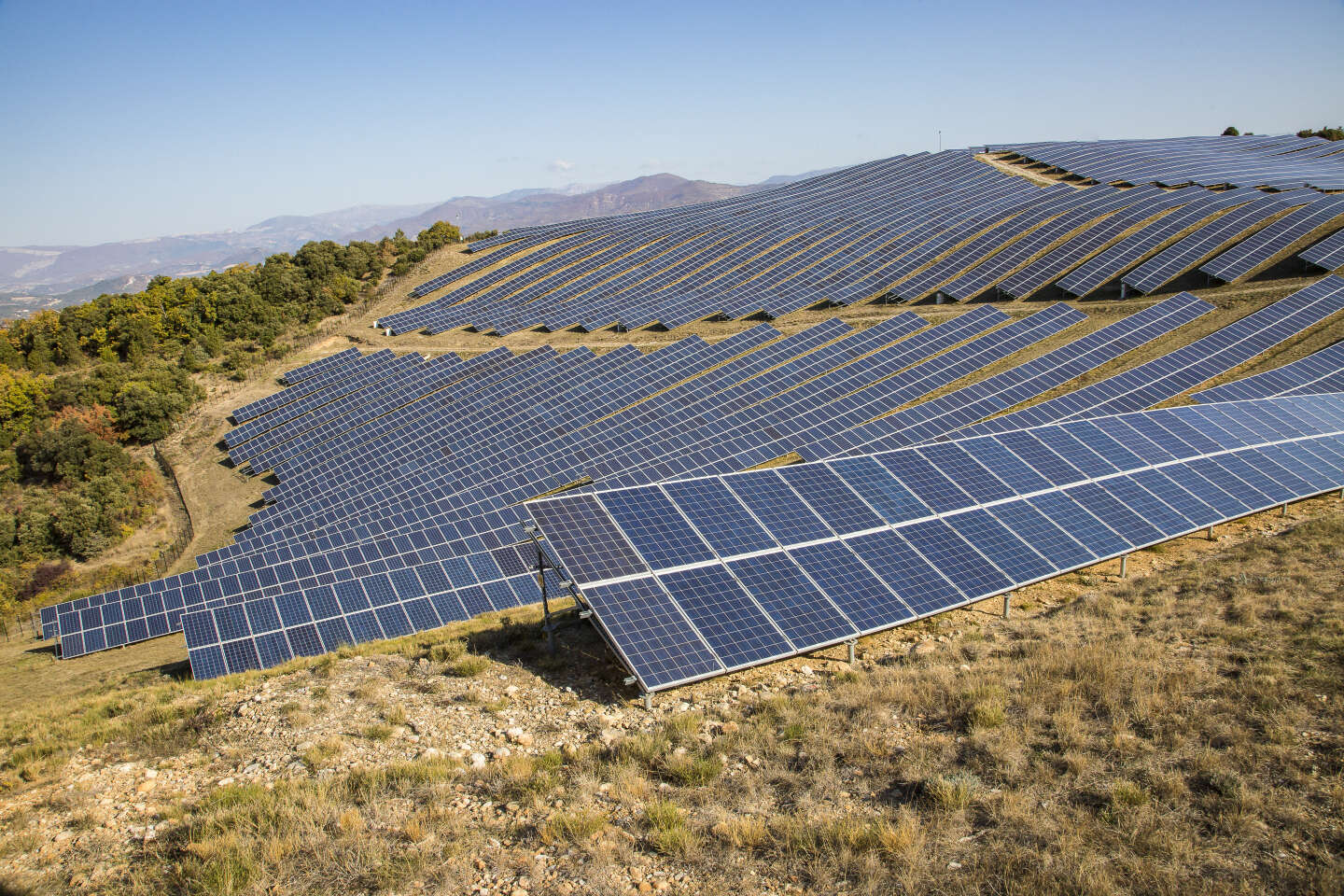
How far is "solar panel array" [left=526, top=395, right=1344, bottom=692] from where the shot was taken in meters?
14.5

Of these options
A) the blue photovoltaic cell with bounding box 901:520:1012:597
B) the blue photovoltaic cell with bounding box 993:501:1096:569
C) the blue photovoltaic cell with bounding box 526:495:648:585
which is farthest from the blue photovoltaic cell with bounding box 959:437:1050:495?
the blue photovoltaic cell with bounding box 526:495:648:585

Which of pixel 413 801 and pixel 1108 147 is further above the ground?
pixel 1108 147

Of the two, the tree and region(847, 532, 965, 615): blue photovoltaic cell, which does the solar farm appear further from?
the tree

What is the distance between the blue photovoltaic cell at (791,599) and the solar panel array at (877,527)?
0.10 feet

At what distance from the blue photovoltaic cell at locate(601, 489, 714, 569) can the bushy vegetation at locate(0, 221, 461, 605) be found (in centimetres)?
4211

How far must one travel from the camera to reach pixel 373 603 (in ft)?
75.4

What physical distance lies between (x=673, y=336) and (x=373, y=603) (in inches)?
1519

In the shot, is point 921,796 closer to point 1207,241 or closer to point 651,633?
point 651,633

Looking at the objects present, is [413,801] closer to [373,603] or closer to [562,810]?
[562,810]

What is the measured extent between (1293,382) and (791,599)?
32049 millimetres

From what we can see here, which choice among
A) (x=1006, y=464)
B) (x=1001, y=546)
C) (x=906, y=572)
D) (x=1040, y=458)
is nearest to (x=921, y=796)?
(x=906, y=572)

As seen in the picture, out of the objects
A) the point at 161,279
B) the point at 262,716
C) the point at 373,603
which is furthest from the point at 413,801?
the point at 161,279

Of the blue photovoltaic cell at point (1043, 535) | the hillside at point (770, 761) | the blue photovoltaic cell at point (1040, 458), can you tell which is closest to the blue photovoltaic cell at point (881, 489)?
the blue photovoltaic cell at point (1043, 535)

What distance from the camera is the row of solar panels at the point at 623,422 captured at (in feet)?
98.2
